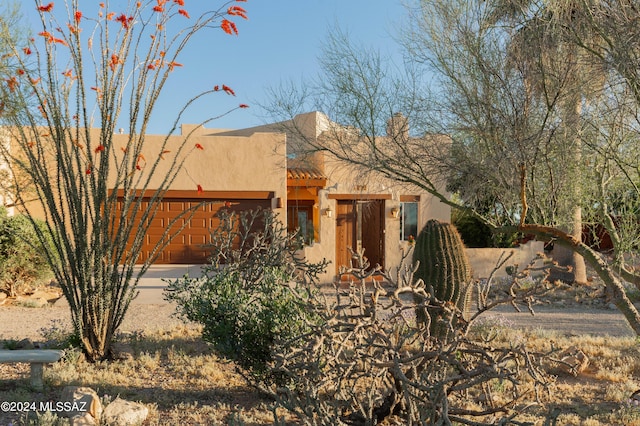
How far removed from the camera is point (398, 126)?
7.26 meters

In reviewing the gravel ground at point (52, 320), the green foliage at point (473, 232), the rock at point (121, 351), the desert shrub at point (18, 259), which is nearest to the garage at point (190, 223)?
the desert shrub at point (18, 259)

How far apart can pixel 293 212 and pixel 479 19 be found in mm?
11533

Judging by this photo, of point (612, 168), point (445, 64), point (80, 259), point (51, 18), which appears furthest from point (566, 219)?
point (51, 18)

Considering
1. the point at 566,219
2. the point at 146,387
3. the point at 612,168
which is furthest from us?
the point at 566,219

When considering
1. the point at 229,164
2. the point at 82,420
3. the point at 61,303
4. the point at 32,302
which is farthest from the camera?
the point at 229,164

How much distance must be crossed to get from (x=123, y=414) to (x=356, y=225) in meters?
11.2

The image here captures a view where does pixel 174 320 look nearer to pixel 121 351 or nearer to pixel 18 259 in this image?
pixel 121 351

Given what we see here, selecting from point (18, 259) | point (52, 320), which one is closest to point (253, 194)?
point (18, 259)

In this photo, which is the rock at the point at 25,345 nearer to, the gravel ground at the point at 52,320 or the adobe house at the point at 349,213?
the gravel ground at the point at 52,320

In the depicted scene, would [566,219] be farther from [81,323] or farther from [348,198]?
[348,198]

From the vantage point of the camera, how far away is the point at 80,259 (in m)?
5.73

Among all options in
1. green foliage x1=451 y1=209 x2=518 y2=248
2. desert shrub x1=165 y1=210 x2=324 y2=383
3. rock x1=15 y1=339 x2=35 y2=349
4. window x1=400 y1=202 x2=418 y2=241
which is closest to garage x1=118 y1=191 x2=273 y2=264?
window x1=400 y1=202 x2=418 y2=241

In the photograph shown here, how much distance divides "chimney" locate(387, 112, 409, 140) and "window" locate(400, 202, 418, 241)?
8771mm

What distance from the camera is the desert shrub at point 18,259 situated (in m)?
10.9
